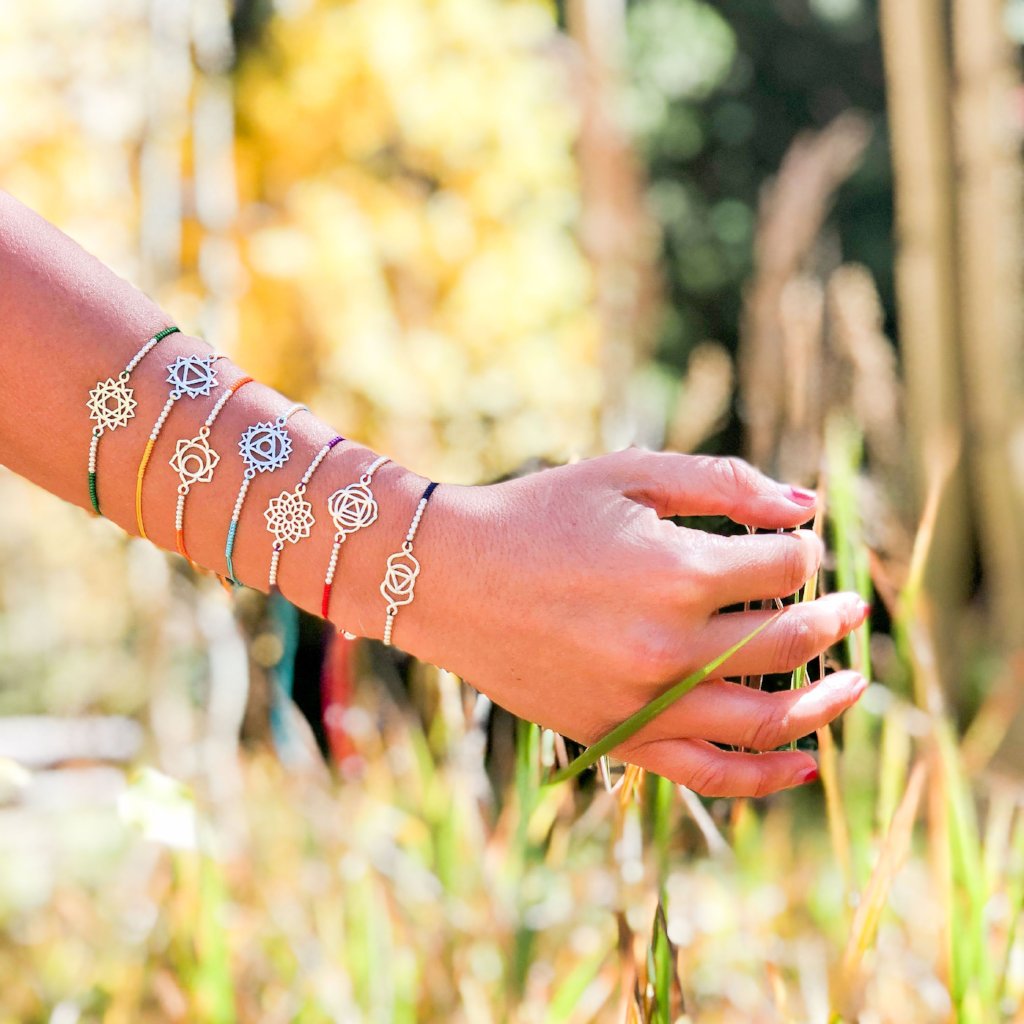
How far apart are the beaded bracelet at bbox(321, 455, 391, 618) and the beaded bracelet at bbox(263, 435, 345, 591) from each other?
2 cm

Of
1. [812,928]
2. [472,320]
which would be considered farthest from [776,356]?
[472,320]

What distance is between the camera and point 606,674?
737mm

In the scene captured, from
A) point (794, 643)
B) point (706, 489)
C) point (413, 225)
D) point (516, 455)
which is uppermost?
point (413, 225)

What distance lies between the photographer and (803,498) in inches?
32.5

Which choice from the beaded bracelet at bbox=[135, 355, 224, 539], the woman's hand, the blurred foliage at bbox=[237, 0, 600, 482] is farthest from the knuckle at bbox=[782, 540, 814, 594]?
the blurred foliage at bbox=[237, 0, 600, 482]

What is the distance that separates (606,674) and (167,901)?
1.11m

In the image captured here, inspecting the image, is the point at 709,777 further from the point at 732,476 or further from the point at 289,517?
the point at 289,517

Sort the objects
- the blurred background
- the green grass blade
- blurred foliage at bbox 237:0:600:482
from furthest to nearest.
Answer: blurred foliage at bbox 237:0:600:482, the blurred background, the green grass blade

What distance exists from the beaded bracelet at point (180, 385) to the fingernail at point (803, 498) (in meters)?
0.45

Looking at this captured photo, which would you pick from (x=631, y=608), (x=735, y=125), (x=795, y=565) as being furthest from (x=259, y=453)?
(x=735, y=125)

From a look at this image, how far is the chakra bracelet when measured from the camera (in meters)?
0.79

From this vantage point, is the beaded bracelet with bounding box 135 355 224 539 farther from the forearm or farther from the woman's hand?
the woman's hand

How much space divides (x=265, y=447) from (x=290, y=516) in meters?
0.06

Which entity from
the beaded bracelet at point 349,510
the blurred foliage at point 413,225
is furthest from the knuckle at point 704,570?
the blurred foliage at point 413,225
